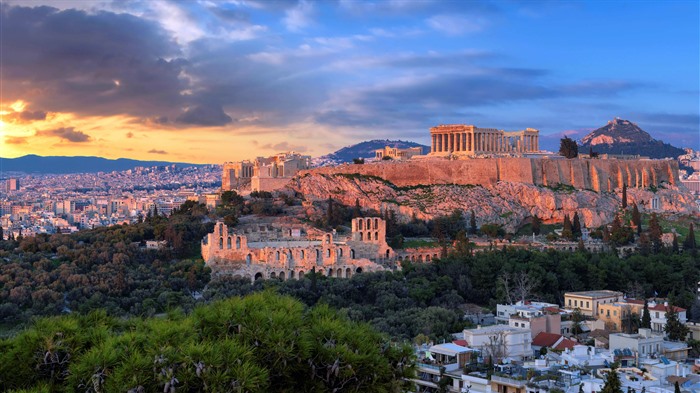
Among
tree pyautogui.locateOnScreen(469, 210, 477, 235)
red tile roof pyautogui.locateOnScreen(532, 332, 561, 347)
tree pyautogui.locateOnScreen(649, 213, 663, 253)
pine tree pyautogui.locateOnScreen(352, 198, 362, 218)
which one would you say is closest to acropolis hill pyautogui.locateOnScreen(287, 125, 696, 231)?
tree pyautogui.locateOnScreen(469, 210, 477, 235)

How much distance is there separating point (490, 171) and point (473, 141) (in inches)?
328

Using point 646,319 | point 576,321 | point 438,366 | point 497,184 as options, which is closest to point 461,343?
point 438,366

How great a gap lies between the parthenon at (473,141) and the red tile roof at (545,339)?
43.2m

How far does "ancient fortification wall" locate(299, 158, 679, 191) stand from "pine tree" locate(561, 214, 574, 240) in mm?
9724

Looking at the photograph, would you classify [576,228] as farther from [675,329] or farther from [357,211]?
[675,329]

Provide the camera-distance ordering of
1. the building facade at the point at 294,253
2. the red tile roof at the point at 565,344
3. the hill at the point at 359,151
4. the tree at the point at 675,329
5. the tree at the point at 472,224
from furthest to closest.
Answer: the hill at the point at 359,151 → the tree at the point at 472,224 → the building facade at the point at 294,253 → the tree at the point at 675,329 → the red tile roof at the point at 565,344

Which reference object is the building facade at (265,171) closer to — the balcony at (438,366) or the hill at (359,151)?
the balcony at (438,366)

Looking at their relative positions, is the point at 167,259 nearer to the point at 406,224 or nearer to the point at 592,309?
the point at 406,224

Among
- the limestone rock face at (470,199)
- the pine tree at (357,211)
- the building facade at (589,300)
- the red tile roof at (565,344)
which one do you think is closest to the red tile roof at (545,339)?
the red tile roof at (565,344)

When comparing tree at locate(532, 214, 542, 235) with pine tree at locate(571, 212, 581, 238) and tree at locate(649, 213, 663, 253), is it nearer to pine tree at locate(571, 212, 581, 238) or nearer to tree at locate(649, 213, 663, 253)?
pine tree at locate(571, 212, 581, 238)

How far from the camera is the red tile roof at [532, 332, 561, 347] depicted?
107 feet

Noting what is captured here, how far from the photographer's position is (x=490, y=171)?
228ft

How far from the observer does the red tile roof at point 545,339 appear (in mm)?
32750

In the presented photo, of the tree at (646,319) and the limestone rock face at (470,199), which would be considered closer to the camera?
the tree at (646,319)
